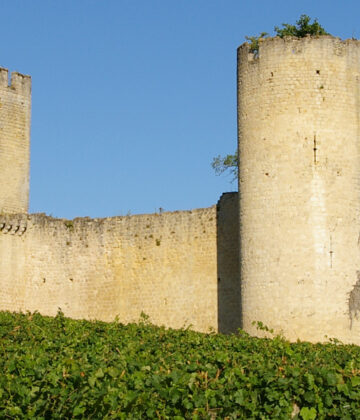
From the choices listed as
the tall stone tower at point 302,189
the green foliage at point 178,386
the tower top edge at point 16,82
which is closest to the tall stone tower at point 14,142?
the tower top edge at point 16,82

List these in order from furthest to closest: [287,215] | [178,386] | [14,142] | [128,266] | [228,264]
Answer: [14,142], [128,266], [228,264], [287,215], [178,386]

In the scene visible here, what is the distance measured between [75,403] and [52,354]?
275cm

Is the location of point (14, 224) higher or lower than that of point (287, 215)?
higher

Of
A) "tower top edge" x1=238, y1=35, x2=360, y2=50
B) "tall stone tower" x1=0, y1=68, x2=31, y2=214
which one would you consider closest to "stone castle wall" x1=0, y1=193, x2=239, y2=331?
"tall stone tower" x1=0, y1=68, x2=31, y2=214

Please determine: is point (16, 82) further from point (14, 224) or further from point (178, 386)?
point (178, 386)

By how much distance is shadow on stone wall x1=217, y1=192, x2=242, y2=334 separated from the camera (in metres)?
19.3

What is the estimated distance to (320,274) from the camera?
16.8m

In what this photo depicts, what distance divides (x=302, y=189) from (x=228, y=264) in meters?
3.20

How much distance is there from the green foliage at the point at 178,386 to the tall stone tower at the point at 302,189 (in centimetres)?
386

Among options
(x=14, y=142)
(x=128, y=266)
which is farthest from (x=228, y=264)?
(x=14, y=142)

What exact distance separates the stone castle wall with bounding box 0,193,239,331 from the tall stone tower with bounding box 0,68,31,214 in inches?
60.8

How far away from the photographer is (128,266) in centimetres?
2161

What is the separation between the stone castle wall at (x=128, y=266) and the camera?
19922mm

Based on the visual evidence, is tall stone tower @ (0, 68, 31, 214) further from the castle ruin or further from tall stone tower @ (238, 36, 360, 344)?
tall stone tower @ (238, 36, 360, 344)
